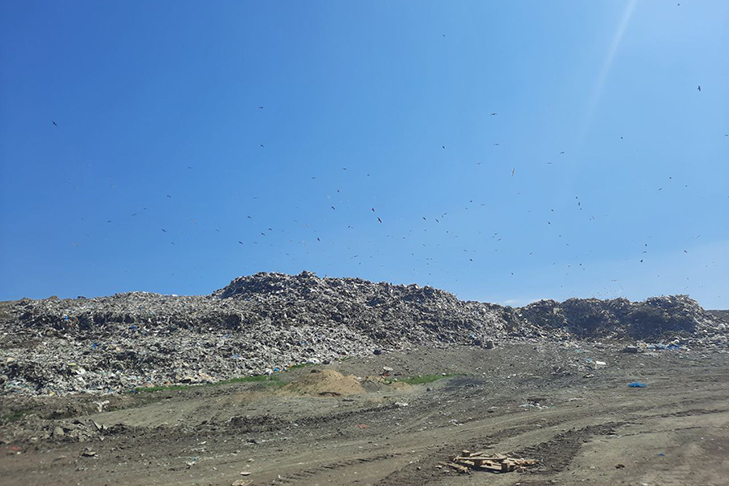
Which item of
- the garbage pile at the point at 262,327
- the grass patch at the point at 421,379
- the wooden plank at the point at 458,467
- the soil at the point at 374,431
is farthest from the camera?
the grass patch at the point at 421,379

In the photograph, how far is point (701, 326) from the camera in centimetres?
2812

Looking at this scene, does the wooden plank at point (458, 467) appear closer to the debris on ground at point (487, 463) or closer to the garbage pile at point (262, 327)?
the debris on ground at point (487, 463)

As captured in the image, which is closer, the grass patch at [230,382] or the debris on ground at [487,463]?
the debris on ground at [487,463]

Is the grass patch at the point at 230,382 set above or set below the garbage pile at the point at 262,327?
below

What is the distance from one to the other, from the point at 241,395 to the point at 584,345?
67.5ft

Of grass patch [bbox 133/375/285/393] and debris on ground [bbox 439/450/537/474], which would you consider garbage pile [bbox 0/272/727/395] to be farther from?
debris on ground [bbox 439/450/537/474]

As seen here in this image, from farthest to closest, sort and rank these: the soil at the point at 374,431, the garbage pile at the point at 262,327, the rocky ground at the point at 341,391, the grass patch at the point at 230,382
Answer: the garbage pile at the point at 262,327 → the grass patch at the point at 230,382 → the rocky ground at the point at 341,391 → the soil at the point at 374,431

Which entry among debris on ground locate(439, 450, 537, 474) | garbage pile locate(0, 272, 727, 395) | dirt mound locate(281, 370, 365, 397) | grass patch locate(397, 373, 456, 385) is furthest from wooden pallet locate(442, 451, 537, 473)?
garbage pile locate(0, 272, 727, 395)

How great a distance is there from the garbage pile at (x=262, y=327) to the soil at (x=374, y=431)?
2.20 meters

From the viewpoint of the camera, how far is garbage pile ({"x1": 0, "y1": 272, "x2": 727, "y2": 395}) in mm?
16047

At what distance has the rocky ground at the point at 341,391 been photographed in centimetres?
727

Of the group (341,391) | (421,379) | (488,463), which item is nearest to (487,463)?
(488,463)

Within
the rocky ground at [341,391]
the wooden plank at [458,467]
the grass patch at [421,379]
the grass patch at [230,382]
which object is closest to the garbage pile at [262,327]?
the rocky ground at [341,391]

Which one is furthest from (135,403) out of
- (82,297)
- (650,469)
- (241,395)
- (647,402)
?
(82,297)
